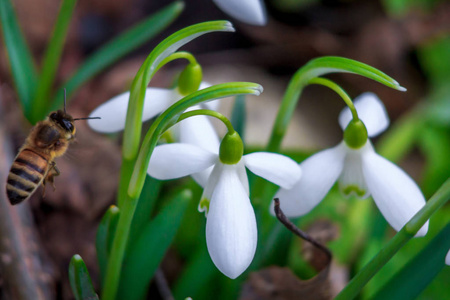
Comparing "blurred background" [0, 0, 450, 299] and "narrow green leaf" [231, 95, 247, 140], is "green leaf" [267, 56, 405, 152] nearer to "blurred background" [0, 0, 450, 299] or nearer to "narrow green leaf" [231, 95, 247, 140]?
"narrow green leaf" [231, 95, 247, 140]

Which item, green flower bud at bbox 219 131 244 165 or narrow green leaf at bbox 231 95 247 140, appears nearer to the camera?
green flower bud at bbox 219 131 244 165

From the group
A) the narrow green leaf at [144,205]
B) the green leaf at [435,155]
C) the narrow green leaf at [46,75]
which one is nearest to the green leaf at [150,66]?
the narrow green leaf at [144,205]

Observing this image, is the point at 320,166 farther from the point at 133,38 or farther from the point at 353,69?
the point at 133,38

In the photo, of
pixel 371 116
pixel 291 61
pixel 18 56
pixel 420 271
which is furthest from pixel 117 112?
pixel 291 61

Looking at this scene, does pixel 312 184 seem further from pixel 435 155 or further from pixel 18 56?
pixel 435 155

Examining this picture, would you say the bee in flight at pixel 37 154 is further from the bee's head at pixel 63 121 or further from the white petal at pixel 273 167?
the white petal at pixel 273 167

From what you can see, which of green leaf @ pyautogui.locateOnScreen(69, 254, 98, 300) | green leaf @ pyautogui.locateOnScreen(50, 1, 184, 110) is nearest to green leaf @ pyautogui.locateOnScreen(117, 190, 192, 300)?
green leaf @ pyautogui.locateOnScreen(69, 254, 98, 300)

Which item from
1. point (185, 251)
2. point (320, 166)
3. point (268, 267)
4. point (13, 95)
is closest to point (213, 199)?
point (320, 166)
